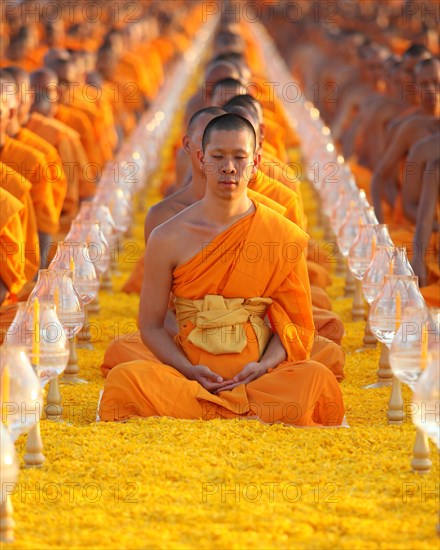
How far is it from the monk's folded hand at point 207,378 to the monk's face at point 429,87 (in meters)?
4.42

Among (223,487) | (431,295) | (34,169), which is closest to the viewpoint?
(223,487)

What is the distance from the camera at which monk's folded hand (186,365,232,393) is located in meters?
6.06

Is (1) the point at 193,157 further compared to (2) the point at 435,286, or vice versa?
(2) the point at 435,286

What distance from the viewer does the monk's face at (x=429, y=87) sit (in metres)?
9.99

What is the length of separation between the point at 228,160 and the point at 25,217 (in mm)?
2336

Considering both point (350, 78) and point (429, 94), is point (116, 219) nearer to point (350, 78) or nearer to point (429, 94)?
point (429, 94)

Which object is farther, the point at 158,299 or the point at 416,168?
the point at 416,168

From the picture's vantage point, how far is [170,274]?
20.6ft

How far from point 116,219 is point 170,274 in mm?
3150

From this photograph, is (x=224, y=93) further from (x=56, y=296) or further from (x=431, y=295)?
(x=56, y=296)

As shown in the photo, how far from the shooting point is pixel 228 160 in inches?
239

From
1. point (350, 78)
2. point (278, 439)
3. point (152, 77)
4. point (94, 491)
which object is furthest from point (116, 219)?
point (152, 77)

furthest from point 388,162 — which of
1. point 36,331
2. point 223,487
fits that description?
point 223,487

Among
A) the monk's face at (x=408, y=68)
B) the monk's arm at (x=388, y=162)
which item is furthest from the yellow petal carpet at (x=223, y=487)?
the monk's face at (x=408, y=68)
